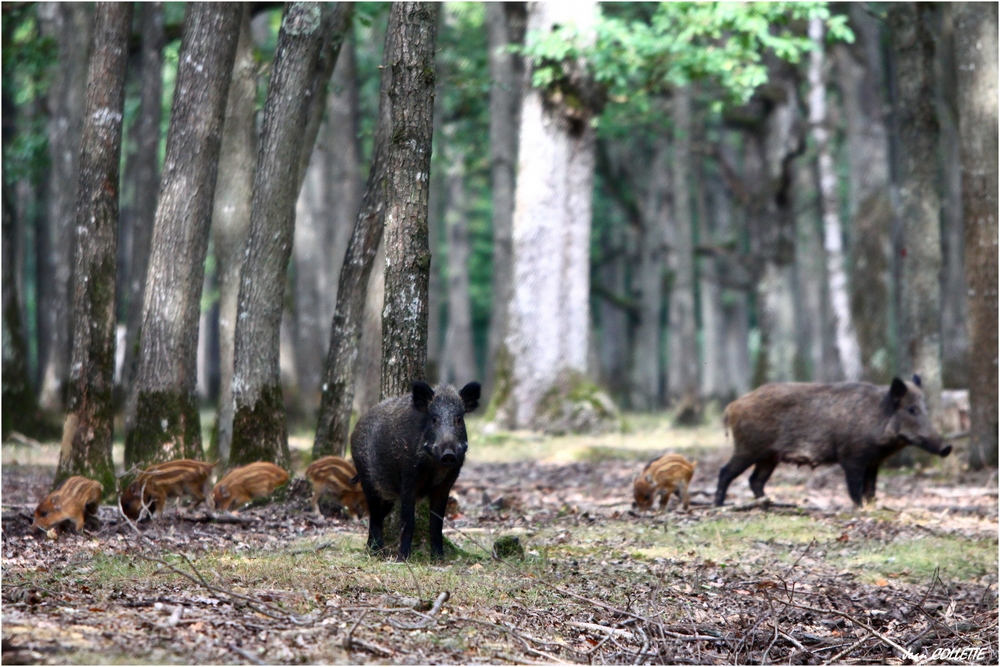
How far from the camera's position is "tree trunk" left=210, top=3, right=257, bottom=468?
14586 millimetres

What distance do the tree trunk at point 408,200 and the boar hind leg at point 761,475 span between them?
19.3 feet

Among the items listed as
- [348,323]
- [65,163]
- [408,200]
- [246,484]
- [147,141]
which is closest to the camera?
[408,200]

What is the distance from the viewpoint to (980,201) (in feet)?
49.6

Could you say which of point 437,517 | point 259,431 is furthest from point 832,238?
point 437,517

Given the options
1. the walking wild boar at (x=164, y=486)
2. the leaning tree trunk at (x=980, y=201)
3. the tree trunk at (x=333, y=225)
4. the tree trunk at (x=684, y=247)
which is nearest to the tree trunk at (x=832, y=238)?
the tree trunk at (x=684, y=247)

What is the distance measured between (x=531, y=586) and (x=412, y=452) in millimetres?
1318

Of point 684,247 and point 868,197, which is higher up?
point 868,197

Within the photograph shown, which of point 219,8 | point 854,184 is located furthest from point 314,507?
point 854,184

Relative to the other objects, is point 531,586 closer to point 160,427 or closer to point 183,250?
point 160,427

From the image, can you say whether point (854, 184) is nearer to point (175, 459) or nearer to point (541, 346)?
point (541, 346)

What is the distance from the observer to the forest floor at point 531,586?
6.40 metres

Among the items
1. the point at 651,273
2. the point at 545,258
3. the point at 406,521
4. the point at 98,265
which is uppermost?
the point at 651,273

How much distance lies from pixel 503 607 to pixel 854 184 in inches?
833

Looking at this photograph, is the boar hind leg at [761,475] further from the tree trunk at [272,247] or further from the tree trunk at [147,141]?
the tree trunk at [147,141]
